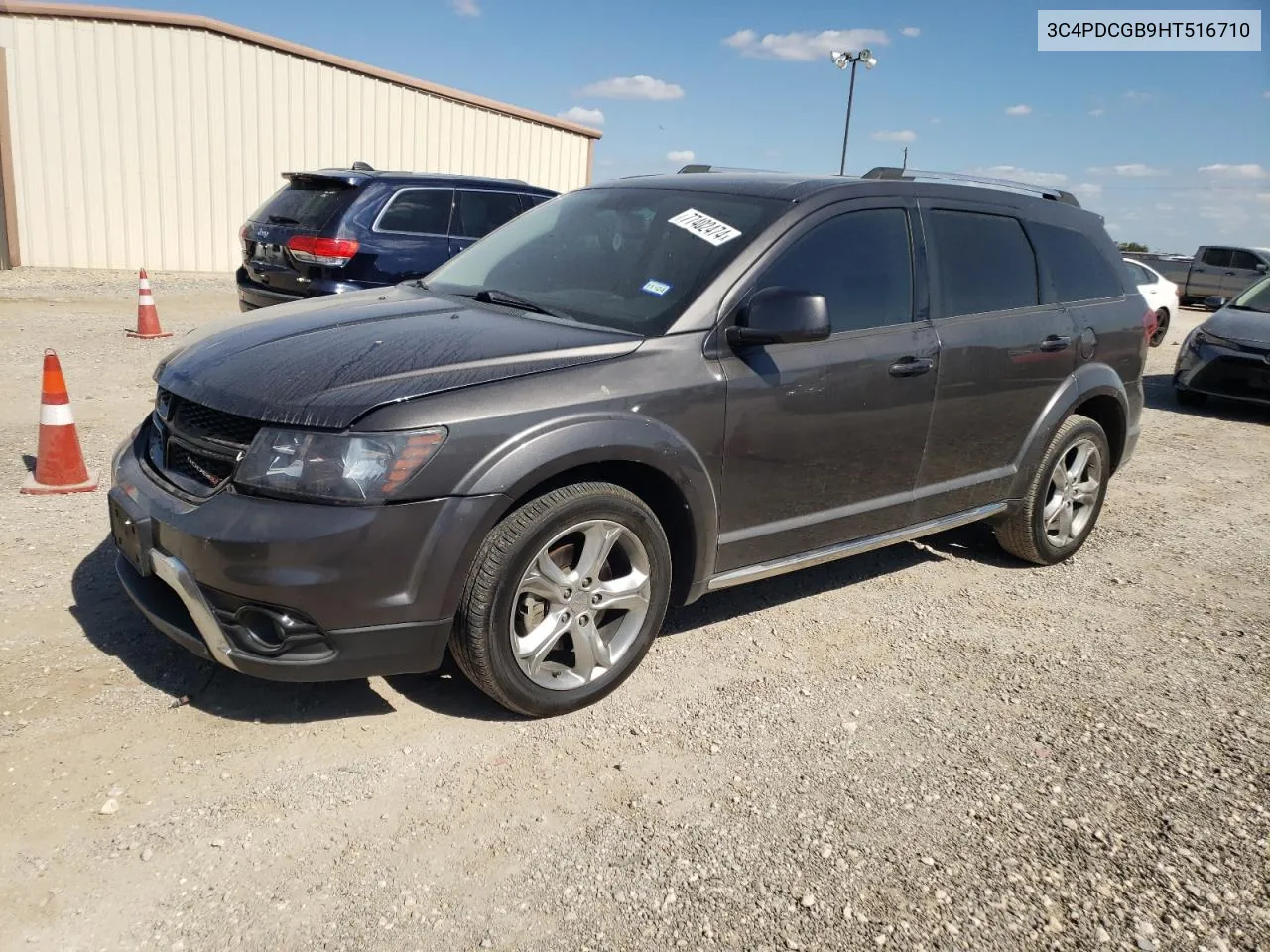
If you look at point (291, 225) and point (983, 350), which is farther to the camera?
point (291, 225)

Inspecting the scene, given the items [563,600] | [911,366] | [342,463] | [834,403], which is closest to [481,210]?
[911,366]

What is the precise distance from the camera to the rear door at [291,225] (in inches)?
319

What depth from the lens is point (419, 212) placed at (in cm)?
877

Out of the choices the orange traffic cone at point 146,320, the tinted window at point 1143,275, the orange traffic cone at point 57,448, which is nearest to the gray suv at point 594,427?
the orange traffic cone at point 57,448

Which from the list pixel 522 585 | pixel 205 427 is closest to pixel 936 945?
pixel 522 585

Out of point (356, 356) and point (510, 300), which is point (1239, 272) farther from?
point (356, 356)

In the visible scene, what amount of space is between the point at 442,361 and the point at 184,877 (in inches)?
61.6

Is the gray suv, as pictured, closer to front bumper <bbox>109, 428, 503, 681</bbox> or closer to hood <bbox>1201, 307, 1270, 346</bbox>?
front bumper <bbox>109, 428, 503, 681</bbox>

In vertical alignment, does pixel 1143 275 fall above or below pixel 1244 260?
below

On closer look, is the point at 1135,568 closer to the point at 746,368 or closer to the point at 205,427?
the point at 746,368

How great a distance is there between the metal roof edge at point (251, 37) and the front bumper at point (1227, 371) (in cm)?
1479

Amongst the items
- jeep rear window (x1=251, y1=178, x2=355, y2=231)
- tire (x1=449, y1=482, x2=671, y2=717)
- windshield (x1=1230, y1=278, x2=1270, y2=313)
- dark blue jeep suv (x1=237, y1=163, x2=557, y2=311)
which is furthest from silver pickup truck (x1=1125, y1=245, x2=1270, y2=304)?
tire (x1=449, y1=482, x2=671, y2=717)

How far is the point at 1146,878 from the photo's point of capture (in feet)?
8.98

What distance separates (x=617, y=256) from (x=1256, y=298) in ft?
30.7
